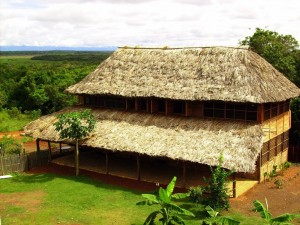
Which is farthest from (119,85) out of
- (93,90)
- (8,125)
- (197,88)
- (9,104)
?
(9,104)

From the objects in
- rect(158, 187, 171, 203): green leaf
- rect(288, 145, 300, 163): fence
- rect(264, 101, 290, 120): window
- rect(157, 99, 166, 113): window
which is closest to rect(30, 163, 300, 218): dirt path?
rect(288, 145, 300, 163): fence

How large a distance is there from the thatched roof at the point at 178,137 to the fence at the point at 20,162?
1699 millimetres

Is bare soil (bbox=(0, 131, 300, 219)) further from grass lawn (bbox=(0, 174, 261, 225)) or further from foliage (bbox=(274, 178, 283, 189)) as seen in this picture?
grass lawn (bbox=(0, 174, 261, 225))

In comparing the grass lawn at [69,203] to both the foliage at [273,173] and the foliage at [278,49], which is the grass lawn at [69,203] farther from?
the foliage at [278,49]

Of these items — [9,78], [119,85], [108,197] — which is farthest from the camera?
[9,78]

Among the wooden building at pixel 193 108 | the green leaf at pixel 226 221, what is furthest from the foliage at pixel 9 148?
the green leaf at pixel 226 221

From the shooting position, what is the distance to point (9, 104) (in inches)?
2188

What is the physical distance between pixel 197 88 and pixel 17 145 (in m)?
15.0

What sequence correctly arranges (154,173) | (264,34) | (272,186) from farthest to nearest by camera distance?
(264,34) → (154,173) → (272,186)

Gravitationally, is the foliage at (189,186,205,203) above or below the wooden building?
below

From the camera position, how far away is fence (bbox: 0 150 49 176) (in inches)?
987

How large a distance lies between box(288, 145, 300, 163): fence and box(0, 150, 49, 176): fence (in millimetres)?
18042

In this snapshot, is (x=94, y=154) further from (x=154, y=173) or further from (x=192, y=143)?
(x=192, y=143)

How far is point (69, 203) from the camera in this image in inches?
779
